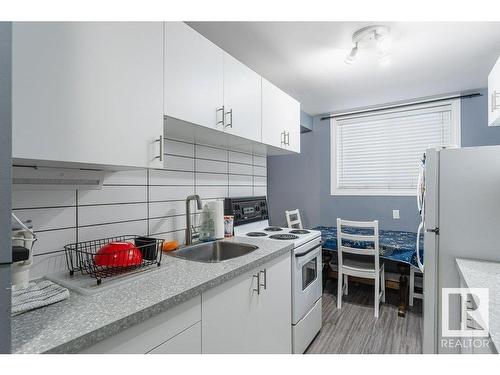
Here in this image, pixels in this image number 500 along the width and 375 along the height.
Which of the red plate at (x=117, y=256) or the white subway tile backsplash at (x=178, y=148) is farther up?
the white subway tile backsplash at (x=178, y=148)

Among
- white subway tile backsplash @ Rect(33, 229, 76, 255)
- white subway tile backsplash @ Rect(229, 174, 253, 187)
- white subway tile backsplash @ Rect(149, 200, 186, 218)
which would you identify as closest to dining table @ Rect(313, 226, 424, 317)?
white subway tile backsplash @ Rect(229, 174, 253, 187)

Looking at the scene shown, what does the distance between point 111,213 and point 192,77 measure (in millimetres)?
832

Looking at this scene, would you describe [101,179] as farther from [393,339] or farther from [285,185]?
[285,185]

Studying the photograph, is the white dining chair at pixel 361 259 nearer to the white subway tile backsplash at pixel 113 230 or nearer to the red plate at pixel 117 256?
the white subway tile backsplash at pixel 113 230

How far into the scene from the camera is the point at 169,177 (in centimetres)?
172

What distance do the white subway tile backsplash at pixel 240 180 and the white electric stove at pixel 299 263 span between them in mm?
157

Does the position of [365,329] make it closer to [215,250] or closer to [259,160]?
[215,250]

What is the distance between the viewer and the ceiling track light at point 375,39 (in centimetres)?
179

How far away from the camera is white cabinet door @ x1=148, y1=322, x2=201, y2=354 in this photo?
900 mm

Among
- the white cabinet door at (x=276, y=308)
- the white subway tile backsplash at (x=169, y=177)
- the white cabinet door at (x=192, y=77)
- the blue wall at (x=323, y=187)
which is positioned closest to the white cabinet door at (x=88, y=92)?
the white cabinet door at (x=192, y=77)

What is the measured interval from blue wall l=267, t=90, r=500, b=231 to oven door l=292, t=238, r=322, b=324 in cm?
177

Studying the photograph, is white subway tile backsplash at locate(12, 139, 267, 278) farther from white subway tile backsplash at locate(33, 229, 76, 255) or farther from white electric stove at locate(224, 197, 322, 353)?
white electric stove at locate(224, 197, 322, 353)

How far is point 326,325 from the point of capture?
7.82 feet
